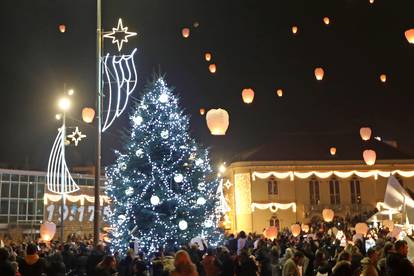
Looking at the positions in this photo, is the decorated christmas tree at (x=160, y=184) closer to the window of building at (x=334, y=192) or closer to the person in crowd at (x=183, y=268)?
the person in crowd at (x=183, y=268)

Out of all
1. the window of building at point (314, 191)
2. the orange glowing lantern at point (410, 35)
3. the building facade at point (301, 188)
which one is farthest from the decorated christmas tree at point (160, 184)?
the window of building at point (314, 191)

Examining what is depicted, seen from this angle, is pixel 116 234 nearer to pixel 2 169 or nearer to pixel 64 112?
pixel 64 112

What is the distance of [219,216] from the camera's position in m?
22.1

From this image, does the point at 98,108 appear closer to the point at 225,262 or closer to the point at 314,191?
the point at 225,262

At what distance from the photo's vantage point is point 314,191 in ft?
185

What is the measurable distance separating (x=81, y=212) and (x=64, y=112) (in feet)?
124

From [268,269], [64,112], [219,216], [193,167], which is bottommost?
[268,269]

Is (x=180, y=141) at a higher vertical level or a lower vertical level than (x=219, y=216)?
higher

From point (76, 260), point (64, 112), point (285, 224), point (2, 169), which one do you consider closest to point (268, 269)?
point (76, 260)

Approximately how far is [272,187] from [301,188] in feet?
10.1

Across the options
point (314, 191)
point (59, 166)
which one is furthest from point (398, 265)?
point (314, 191)

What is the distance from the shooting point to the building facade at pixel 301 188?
54906mm

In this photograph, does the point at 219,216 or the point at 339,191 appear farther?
the point at 339,191

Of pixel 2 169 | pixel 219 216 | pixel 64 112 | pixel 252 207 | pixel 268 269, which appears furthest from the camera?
pixel 252 207
